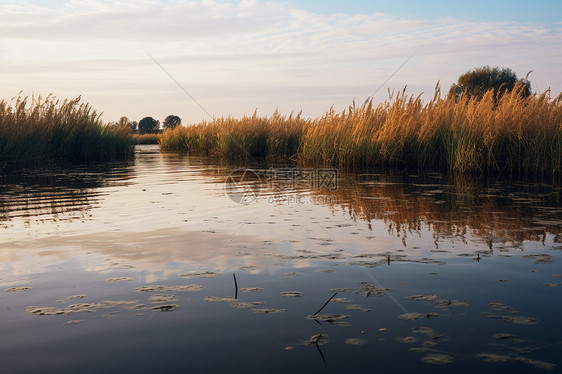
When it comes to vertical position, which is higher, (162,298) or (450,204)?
(450,204)

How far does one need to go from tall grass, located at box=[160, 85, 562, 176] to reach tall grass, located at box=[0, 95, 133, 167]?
8416 millimetres

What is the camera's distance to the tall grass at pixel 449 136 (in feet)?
36.3

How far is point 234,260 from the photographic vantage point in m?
4.18

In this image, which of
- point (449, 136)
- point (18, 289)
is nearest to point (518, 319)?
point (18, 289)

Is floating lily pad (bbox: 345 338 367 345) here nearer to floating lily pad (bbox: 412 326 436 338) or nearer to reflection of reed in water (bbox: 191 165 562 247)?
floating lily pad (bbox: 412 326 436 338)

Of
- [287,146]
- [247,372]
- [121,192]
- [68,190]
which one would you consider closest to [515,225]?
[247,372]

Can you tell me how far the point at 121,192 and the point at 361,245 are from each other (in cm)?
606

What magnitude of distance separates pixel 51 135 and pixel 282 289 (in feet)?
51.4

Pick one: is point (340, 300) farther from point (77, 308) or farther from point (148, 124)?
point (148, 124)

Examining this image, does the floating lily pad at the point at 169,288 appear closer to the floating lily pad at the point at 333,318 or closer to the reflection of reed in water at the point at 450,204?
the floating lily pad at the point at 333,318

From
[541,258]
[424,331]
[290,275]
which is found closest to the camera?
[424,331]

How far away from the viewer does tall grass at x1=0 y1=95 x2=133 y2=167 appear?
14663mm

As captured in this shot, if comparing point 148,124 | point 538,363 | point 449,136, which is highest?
point 148,124

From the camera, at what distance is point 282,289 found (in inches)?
133
